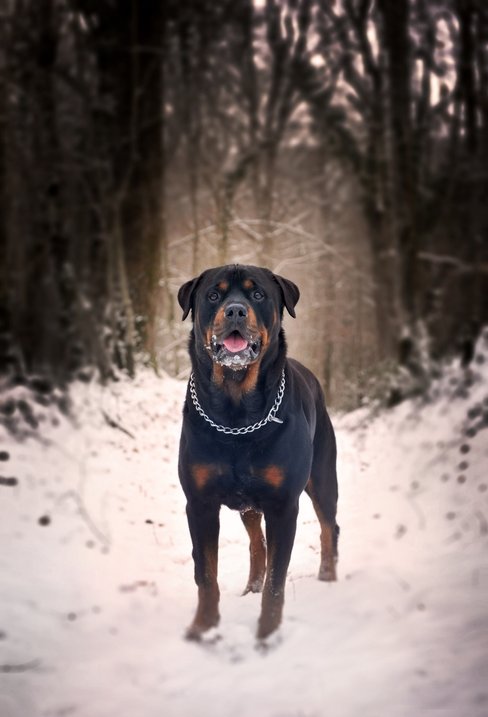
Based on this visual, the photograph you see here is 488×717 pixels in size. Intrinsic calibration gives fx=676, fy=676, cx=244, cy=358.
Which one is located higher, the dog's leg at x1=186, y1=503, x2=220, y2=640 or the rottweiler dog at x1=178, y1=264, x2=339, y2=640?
the rottweiler dog at x1=178, y1=264, x2=339, y2=640

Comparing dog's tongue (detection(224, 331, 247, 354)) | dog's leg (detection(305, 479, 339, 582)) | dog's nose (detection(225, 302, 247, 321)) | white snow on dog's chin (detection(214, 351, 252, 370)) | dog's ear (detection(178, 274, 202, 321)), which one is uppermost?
dog's ear (detection(178, 274, 202, 321))

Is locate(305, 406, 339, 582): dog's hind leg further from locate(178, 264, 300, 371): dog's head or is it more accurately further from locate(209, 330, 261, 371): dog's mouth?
locate(209, 330, 261, 371): dog's mouth

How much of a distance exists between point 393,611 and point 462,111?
16.8 feet

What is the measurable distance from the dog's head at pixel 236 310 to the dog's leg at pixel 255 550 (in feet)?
3.14

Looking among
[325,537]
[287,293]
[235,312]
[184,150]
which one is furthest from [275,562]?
[184,150]

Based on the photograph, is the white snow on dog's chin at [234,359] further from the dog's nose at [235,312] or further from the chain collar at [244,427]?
the chain collar at [244,427]

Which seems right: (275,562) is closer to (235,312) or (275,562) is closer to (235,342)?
(235,342)

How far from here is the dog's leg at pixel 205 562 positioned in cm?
306

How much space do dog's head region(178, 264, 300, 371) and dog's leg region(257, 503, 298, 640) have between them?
697mm

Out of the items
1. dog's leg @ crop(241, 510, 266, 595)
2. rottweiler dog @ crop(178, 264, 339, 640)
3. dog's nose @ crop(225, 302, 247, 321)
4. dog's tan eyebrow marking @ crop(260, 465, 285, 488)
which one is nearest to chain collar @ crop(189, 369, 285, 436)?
rottweiler dog @ crop(178, 264, 339, 640)

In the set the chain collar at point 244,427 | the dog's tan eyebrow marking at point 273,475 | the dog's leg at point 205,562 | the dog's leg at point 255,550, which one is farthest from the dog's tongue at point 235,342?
the dog's leg at point 255,550

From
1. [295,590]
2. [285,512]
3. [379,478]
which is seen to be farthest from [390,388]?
[285,512]

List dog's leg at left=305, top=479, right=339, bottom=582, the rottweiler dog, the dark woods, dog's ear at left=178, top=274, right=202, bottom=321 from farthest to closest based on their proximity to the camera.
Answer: the dark woods
dog's leg at left=305, top=479, right=339, bottom=582
dog's ear at left=178, top=274, right=202, bottom=321
the rottweiler dog

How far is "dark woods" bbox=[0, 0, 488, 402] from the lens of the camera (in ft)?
21.1
